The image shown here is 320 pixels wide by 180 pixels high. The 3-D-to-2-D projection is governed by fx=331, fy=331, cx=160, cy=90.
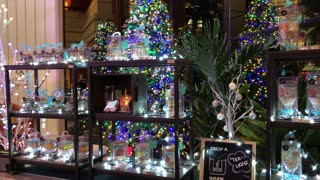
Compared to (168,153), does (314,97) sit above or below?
above

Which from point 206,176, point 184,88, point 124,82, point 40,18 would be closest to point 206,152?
point 206,176

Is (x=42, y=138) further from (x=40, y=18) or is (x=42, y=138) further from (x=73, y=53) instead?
(x=40, y=18)

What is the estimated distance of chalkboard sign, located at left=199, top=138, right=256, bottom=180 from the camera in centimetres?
248

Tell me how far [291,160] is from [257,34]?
1950mm

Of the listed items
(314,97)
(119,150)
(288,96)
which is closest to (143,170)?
(119,150)

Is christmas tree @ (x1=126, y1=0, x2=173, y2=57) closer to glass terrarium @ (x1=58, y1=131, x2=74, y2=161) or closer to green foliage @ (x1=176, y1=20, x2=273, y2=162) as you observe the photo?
green foliage @ (x1=176, y1=20, x2=273, y2=162)

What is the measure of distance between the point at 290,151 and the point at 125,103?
52.7 inches

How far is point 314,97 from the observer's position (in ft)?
7.22

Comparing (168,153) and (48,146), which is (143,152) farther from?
(48,146)

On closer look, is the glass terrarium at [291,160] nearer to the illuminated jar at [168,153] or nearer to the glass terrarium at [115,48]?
the illuminated jar at [168,153]

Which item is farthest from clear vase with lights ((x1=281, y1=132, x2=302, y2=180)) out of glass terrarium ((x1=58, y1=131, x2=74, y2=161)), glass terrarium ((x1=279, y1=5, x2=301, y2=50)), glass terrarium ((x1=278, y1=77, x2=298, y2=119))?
glass terrarium ((x1=58, y1=131, x2=74, y2=161))

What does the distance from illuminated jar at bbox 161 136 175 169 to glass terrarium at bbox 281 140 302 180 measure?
86 centimetres

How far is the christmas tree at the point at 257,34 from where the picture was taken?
12.5 feet

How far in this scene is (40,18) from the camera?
4773 millimetres
